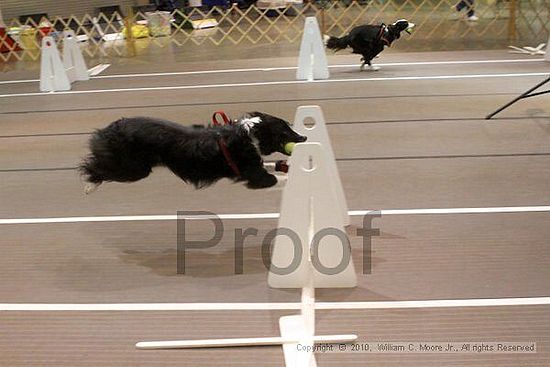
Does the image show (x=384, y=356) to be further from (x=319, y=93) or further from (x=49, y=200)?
(x=319, y=93)

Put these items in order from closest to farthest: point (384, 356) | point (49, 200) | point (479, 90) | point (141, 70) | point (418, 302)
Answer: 1. point (384, 356)
2. point (418, 302)
3. point (49, 200)
4. point (479, 90)
5. point (141, 70)

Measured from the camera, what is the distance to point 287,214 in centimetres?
208

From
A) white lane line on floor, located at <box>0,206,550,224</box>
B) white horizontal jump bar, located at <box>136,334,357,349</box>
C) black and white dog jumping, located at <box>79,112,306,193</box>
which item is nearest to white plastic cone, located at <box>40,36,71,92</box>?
white lane line on floor, located at <box>0,206,550,224</box>

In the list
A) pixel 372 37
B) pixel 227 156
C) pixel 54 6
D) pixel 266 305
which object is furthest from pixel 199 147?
pixel 54 6

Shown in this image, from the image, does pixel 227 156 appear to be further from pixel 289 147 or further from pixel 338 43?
pixel 338 43

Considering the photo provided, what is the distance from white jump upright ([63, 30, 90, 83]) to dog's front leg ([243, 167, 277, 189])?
4.84 m

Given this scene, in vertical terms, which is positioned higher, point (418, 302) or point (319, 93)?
point (319, 93)

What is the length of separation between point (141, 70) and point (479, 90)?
416 cm

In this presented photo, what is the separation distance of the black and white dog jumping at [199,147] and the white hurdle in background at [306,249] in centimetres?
22

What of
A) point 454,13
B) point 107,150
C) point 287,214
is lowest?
point 287,214

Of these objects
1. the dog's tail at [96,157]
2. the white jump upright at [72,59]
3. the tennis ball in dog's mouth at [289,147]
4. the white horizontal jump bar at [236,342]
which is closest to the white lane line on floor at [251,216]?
the dog's tail at [96,157]

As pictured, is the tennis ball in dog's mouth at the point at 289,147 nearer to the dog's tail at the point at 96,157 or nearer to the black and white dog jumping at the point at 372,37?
the dog's tail at the point at 96,157

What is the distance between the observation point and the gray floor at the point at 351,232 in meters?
1.91

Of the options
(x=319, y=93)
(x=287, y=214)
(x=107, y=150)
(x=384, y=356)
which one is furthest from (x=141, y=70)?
(x=384, y=356)
